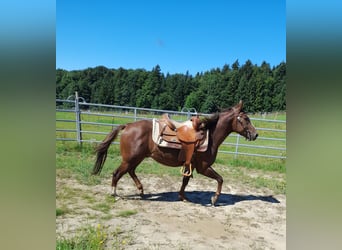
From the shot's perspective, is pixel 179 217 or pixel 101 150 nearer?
pixel 179 217

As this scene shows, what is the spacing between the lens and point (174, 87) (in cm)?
2270

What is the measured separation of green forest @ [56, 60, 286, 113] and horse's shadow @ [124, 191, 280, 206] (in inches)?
170

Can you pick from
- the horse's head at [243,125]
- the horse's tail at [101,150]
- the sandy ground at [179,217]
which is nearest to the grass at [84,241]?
the sandy ground at [179,217]

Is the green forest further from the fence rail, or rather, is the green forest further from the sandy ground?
the sandy ground

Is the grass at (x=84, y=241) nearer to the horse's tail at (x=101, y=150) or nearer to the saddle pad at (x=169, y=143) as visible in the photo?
the horse's tail at (x=101, y=150)

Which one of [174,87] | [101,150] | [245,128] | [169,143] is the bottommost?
[101,150]

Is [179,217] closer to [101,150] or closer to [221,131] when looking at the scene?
[221,131]

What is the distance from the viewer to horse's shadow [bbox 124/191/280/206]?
13.4 ft

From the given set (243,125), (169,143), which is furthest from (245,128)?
(169,143)

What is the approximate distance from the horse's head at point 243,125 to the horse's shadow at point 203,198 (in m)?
1.17

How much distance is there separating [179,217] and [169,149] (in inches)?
38.6
